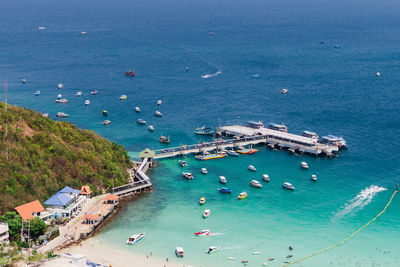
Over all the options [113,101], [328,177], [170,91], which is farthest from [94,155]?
[170,91]

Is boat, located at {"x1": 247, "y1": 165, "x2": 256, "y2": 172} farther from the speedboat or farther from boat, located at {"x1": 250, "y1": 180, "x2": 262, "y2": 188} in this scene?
boat, located at {"x1": 250, "y1": 180, "x2": 262, "y2": 188}

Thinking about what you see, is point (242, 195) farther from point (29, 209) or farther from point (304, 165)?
point (29, 209)

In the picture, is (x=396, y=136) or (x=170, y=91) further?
(x=170, y=91)

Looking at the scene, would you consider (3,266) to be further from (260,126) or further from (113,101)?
(113,101)

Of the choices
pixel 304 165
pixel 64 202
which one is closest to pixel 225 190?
pixel 304 165

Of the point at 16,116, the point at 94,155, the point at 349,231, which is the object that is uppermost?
the point at 16,116

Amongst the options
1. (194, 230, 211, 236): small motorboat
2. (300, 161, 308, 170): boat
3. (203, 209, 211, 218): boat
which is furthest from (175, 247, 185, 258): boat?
(300, 161, 308, 170): boat
